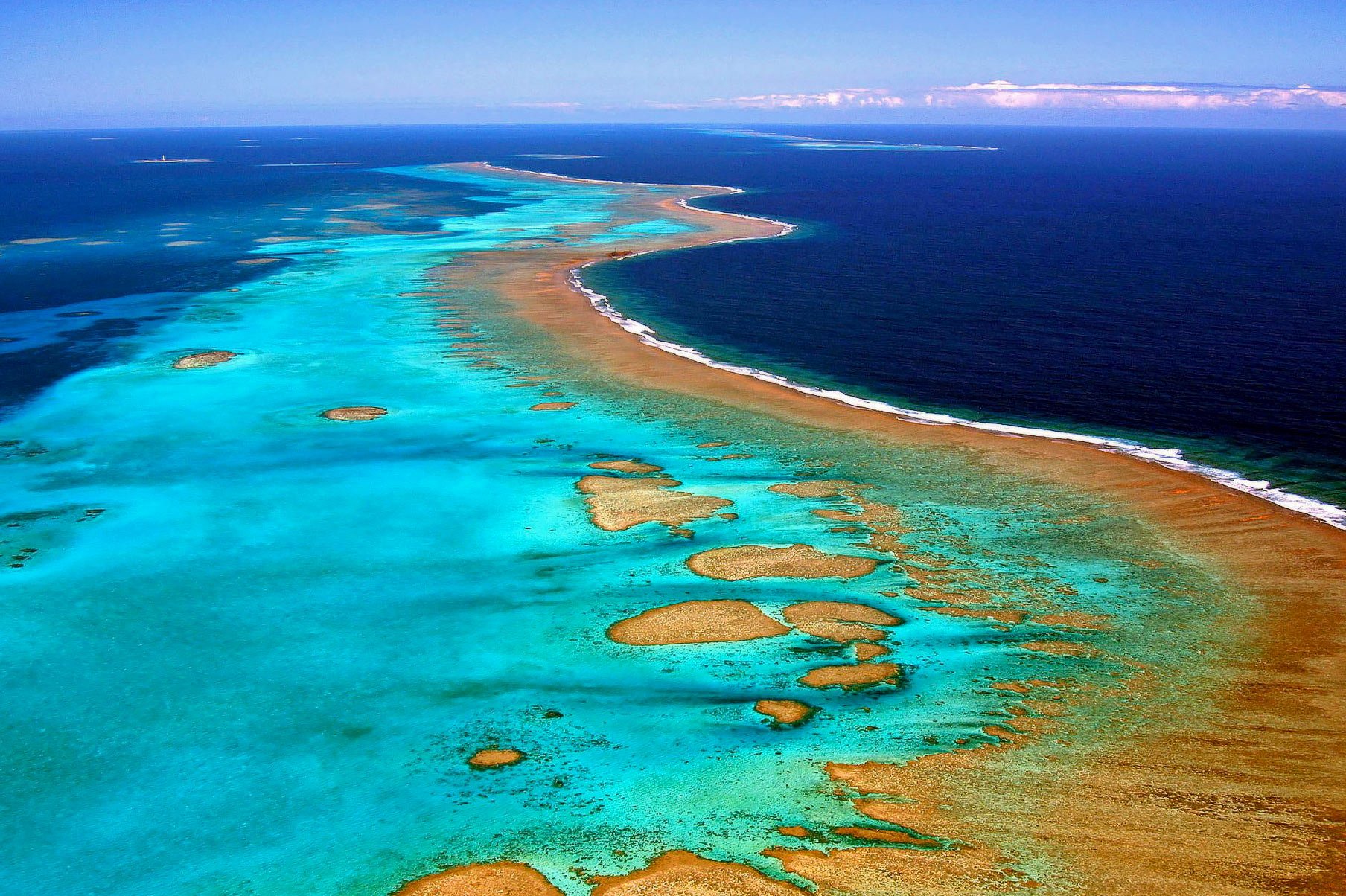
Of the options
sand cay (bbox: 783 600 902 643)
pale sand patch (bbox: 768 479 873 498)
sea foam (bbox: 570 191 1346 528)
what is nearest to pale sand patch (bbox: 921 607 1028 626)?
sand cay (bbox: 783 600 902 643)

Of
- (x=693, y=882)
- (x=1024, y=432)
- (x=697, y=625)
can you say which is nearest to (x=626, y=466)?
(x=697, y=625)

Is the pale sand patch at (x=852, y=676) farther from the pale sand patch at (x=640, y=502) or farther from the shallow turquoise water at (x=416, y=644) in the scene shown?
the pale sand patch at (x=640, y=502)

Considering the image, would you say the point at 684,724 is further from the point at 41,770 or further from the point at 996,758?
the point at 41,770

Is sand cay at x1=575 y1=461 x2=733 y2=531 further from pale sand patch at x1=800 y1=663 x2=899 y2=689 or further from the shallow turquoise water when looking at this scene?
pale sand patch at x1=800 y1=663 x2=899 y2=689

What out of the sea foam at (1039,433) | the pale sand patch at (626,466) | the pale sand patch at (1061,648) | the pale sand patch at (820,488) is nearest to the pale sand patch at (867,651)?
the pale sand patch at (1061,648)

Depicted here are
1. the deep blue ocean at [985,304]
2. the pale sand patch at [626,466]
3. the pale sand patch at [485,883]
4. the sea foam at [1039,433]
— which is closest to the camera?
the pale sand patch at [485,883]

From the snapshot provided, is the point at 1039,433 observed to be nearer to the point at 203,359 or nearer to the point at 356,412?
the point at 356,412
